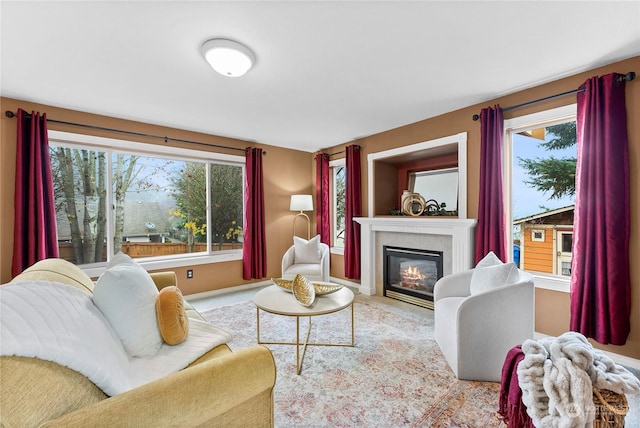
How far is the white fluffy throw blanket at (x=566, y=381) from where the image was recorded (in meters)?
Answer: 1.04

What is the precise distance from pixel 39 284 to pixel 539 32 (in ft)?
9.68

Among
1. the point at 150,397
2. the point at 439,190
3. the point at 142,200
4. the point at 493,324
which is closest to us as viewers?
the point at 150,397

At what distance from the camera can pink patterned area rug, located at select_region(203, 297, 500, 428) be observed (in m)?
1.63

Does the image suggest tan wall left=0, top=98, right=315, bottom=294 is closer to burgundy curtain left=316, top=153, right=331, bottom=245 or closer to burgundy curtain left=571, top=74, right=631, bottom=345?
burgundy curtain left=316, top=153, right=331, bottom=245

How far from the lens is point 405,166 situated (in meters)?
4.37

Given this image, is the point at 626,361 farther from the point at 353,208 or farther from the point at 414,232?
the point at 353,208

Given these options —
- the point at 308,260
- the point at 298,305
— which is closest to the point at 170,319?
the point at 298,305

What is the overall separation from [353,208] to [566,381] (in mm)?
3352

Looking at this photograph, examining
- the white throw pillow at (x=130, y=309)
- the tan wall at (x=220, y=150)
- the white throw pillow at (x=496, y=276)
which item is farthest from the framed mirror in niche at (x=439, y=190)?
the white throw pillow at (x=130, y=309)

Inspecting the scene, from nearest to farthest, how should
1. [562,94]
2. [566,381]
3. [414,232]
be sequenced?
[566,381] < [562,94] < [414,232]

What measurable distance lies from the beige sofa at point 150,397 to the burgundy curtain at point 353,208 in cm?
323

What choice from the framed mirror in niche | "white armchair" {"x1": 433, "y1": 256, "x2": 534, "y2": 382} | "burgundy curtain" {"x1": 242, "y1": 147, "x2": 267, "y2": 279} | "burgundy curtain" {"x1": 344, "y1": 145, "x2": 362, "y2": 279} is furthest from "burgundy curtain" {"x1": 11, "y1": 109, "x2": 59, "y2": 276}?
the framed mirror in niche

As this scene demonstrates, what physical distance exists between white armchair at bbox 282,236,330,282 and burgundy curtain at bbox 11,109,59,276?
257 centimetres

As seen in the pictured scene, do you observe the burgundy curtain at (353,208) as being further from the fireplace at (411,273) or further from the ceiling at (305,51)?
the ceiling at (305,51)
